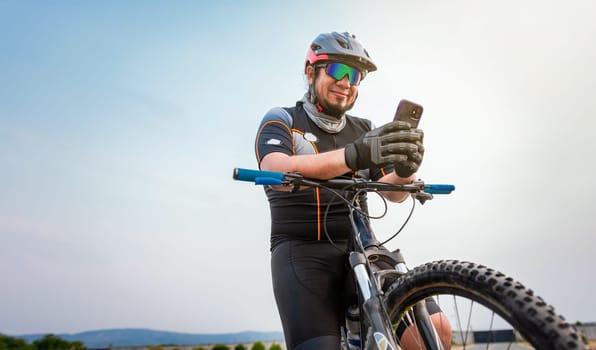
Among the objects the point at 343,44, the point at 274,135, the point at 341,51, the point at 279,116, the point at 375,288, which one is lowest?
the point at 375,288

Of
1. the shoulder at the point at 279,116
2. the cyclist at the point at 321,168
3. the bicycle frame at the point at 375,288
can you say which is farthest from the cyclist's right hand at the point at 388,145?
the shoulder at the point at 279,116

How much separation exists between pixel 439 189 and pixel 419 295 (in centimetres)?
98

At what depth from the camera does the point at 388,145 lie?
2.29 metres

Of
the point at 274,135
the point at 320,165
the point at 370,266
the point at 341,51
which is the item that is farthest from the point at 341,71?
the point at 370,266

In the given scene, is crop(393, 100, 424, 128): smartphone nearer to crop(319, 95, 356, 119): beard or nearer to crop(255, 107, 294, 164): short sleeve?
crop(255, 107, 294, 164): short sleeve

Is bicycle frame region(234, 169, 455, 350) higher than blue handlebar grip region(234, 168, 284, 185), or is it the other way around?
blue handlebar grip region(234, 168, 284, 185)

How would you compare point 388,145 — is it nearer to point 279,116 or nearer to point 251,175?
point 251,175

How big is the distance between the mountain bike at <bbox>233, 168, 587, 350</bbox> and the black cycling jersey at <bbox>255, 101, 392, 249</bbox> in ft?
1.17

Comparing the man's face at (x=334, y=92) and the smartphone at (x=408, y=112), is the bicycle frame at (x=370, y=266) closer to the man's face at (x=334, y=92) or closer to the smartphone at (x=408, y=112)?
the smartphone at (x=408, y=112)

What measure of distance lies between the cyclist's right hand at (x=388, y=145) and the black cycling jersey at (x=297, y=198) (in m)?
0.73

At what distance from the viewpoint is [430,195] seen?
295 centimetres

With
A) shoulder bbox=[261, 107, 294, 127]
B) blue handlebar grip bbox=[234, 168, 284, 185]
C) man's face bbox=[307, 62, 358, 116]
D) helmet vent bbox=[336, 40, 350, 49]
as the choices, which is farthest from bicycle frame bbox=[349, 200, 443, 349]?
helmet vent bbox=[336, 40, 350, 49]

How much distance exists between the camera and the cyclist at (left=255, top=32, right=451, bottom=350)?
2.41 metres

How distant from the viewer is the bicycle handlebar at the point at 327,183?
2.29 m
